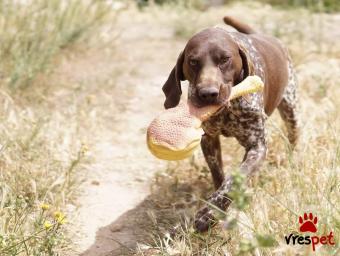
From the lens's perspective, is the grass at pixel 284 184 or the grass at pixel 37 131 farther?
the grass at pixel 37 131

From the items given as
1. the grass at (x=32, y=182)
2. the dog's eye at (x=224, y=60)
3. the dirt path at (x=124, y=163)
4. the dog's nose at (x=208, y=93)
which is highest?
the dog's eye at (x=224, y=60)

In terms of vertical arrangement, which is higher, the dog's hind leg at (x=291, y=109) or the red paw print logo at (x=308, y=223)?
the red paw print logo at (x=308, y=223)

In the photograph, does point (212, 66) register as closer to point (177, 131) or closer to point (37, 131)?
point (177, 131)

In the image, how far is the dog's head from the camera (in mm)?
3188

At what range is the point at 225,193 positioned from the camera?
335cm

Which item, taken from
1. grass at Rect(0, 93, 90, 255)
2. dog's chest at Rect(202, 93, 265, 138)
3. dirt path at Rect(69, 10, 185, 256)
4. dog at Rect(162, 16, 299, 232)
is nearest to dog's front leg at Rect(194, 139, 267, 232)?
dog at Rect(162, 16, 299, 232)

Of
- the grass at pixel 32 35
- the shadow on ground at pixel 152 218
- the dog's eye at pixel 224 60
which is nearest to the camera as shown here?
the dog's eye at pixel 224 60

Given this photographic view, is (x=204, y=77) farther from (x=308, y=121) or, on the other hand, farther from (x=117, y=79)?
(x=117, y=79)

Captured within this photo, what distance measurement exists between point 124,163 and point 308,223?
231 centimetres

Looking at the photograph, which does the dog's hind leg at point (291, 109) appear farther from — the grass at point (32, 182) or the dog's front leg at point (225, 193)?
the grass at point (32, 182)

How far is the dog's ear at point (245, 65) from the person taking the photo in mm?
3545

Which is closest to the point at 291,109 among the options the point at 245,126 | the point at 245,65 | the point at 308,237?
the point at 245,126

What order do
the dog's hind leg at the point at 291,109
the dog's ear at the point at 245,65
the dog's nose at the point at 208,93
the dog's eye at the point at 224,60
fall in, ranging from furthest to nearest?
the dog's hind leg at the point at 291,109, the dog's ear at the point at 245,65, the dog's eye at the point at 224,60, the dog's nose at the point at 208,93

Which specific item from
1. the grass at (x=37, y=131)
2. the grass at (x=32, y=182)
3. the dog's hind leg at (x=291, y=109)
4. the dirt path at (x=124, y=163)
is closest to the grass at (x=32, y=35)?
the grass at (x=37, y=131)
